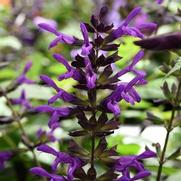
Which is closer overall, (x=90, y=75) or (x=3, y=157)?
(x=90, y=75)

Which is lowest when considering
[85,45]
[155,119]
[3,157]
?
[3,157]

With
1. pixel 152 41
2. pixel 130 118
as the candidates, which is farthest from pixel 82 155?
pixel 130 118

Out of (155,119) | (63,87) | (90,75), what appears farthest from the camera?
(63,87)

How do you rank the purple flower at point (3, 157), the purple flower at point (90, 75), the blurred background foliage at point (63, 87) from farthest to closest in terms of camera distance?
1. the blurred background foliage at point (63, 87)
2. the purple flower at point (3, 157)
3. the purple flower at point (90, 75)

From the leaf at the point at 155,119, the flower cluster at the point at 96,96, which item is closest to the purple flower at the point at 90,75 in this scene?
the flower cluster at the point at 96,96

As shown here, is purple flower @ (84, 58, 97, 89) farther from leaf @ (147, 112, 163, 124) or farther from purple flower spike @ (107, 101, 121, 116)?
leaf @ (147, 112, 163, 124)

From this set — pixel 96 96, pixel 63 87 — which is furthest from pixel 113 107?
pixel 63 87

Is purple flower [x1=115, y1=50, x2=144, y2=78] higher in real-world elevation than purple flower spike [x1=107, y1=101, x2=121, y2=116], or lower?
higher

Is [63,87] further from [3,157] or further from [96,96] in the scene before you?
[96,96]

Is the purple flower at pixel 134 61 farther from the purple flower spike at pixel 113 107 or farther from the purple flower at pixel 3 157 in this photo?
the purple flower at pixel 3 157

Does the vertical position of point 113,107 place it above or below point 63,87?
above

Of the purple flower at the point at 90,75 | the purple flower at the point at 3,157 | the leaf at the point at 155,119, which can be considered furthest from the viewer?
the purple flower at the point at 3,157

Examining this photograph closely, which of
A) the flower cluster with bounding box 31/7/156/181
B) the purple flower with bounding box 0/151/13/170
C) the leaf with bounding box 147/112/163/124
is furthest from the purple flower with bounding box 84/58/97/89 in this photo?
the purple flower with bounding box 0/151/13/170
